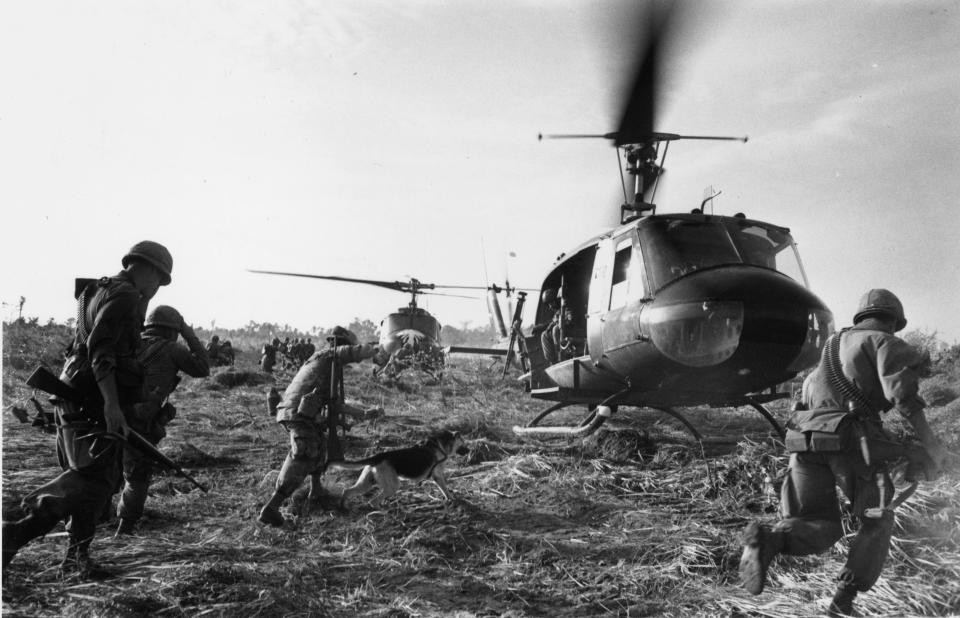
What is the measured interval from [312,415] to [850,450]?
4211 millimetres

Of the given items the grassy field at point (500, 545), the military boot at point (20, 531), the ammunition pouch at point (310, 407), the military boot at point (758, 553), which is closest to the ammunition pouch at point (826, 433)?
the military boot at point (758, 553)

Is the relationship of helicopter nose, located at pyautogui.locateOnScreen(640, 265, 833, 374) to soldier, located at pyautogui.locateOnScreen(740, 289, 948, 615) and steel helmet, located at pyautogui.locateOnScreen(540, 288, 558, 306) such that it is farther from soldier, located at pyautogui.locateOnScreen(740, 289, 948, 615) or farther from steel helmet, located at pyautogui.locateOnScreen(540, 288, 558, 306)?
steel helmet, located at pyautogui.locateOnScreen(540, 288, 558, 306)

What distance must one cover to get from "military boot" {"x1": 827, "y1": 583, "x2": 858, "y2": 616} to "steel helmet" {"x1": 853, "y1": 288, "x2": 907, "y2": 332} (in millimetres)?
1455

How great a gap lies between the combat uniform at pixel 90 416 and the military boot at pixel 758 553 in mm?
3553

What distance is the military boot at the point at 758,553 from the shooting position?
10.7 feet

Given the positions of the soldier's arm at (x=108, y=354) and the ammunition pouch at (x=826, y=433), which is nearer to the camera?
the ammunition pouch at (x=826, y=433)

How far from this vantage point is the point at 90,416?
12.4 ft

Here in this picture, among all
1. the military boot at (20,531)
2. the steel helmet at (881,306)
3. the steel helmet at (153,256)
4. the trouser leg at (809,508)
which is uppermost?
the steel helmet at (153,256)

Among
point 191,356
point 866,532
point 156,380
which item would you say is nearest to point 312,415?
point 191,356

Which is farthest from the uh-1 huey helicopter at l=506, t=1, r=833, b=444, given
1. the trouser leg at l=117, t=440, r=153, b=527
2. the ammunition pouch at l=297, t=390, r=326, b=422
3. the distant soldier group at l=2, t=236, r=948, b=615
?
the trouser leg at l=117, t=440, r=153, b=527

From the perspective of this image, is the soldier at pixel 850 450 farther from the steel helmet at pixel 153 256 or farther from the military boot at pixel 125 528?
the military boot at pixel 125 528

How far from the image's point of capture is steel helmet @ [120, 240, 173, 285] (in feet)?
13.7

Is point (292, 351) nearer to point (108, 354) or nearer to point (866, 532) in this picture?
point (108, 354)

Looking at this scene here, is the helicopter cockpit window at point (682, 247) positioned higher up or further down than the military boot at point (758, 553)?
higher up
